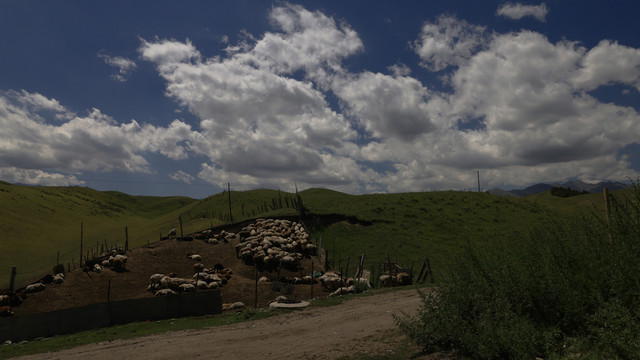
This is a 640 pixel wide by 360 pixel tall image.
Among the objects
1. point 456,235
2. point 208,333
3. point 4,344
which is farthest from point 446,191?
point 4,344

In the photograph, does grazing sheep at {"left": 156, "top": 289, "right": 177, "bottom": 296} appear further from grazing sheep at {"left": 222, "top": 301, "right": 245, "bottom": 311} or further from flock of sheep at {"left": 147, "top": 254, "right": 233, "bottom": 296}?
grazing sheep at {"left": 222, "top": 301, "right": 245, "bottom": 311}

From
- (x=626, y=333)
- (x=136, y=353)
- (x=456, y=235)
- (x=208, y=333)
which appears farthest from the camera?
(x=456, y=235)

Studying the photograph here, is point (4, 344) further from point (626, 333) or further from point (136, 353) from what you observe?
point (626, 333)

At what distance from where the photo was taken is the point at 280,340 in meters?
13.1

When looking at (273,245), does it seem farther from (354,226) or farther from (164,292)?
(354,226)

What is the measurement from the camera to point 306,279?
28000 mm

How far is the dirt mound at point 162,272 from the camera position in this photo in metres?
23.7

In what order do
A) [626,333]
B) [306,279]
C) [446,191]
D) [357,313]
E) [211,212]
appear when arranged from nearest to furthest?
[626,333] < [357,313] < [306,279] < [446,191] < [211,212]

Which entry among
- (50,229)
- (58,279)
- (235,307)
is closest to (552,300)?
(235,307)

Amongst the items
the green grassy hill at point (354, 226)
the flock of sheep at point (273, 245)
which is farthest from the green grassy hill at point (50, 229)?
the flock of sheep at point (273, 245)

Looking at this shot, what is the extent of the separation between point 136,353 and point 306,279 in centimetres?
1611

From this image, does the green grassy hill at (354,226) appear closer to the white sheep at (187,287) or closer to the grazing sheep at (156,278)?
the grazing sheep at (156,278)

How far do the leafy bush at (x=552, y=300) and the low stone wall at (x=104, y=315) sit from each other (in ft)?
45.8

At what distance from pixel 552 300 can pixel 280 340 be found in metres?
8.93
